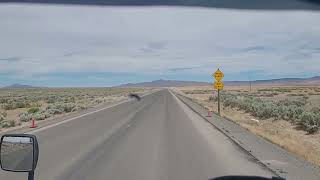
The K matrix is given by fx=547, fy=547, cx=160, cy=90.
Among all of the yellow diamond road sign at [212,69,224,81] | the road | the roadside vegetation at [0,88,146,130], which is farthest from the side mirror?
the yellow diamond road sign at [212,69,224,81]

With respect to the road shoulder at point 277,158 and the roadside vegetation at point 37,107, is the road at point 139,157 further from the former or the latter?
the roadside vegetation at point 37,107

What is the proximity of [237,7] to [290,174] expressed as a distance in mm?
6756

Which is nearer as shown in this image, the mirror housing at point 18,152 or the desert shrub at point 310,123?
the mirror housing at point 18,152

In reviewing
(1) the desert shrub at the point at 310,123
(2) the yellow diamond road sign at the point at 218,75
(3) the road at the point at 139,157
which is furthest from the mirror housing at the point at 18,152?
(2) the yellow diamond road sign at the point at 218,75

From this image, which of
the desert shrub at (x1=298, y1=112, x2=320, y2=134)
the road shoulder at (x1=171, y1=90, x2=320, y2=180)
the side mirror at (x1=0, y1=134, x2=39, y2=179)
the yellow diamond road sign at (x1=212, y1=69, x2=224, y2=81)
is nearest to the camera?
the side mirror at (x1=0, y1=134, x2=39, y2=179)

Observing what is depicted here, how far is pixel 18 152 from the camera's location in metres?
5.51

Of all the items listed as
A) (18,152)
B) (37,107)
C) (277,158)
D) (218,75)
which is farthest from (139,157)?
(37,107)

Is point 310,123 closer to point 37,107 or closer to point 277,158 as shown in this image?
point 277,158

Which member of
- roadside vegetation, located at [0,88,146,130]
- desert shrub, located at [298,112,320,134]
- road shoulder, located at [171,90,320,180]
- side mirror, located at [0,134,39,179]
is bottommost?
roadside vegetation, located at [0,88,146,130]

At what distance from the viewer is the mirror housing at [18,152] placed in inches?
197

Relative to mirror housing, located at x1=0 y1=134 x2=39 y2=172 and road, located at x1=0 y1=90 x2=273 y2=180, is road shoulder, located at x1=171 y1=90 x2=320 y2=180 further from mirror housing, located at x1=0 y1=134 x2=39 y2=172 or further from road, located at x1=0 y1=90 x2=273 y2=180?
mirror housing, located at x1=0 y1=134 x2=39 y2=172

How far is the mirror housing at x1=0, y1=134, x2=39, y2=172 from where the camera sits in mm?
5015

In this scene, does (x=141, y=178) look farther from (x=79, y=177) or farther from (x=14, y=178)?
(x=14, y=178)

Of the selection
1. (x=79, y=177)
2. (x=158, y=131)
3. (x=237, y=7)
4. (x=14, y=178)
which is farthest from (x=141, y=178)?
(x=158, y=131)
